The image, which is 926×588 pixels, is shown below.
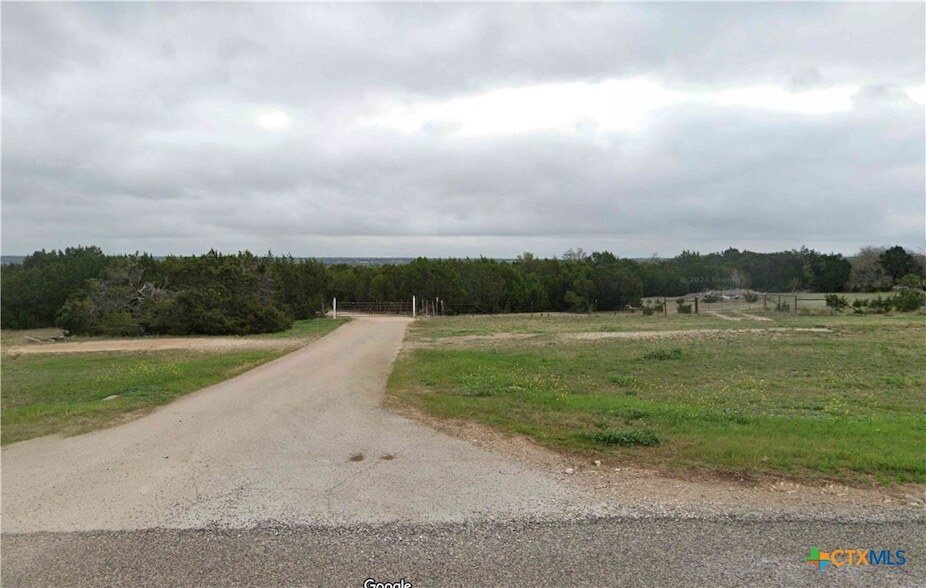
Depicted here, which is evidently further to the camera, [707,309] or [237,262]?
[707,309]

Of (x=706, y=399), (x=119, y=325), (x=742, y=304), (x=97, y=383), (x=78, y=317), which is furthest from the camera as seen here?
(x=742, y=304)

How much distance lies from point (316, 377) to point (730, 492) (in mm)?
9197

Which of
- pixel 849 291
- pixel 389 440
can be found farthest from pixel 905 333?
pixel 849 291

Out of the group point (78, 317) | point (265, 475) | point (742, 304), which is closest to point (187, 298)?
point (78, 317)

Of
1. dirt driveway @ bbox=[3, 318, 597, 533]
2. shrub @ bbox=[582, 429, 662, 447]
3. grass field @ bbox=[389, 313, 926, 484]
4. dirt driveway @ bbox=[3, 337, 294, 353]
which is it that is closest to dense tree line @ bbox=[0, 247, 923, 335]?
dirt driveway @ bbox=[3, 337, 294, 353]

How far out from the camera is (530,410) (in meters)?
8.05

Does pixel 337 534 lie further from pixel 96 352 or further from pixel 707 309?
pixel 707 309

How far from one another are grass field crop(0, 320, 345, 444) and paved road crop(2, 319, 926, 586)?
1.64 metres

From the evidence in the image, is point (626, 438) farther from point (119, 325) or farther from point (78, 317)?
point (78, 317)

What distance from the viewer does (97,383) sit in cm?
1201

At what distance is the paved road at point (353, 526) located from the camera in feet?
11.7

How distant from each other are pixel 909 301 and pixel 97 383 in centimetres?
4475

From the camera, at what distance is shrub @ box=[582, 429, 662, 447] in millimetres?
6035

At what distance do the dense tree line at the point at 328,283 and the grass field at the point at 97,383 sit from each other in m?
7.66
